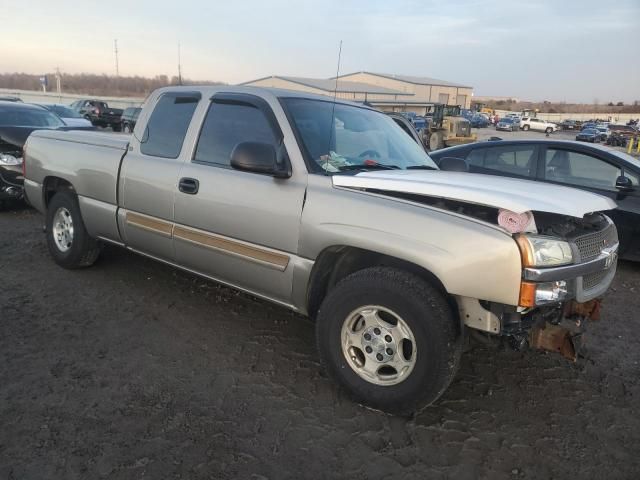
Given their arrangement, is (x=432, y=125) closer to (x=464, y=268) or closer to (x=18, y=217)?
(x=18, y=217)

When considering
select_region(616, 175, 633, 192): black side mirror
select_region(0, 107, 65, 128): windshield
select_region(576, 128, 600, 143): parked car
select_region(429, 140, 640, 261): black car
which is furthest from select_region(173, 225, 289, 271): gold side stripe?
select_region(576, 128, 600, 143): parked car

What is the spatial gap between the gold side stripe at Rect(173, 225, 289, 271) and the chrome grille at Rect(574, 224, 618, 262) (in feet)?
5.81

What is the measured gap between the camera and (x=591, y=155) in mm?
6527

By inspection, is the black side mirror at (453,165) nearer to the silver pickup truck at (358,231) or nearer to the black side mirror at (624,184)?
the silver pickup truck at (358,231)

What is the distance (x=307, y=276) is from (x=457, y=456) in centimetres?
136

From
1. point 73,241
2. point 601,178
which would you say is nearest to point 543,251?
point 73,241

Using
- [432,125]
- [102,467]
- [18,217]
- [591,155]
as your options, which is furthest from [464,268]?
[432,125]

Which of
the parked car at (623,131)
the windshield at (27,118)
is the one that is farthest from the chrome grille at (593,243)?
the parked car at (623,131)

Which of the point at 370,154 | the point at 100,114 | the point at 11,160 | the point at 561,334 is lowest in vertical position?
the point at 561,334

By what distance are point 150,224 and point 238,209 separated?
1054mm

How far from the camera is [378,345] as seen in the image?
3.04 metres

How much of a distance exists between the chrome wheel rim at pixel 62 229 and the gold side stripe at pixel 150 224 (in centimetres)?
117

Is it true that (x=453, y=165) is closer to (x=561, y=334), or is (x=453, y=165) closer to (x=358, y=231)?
(x=358, y=231)

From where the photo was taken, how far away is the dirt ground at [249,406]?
261cm
